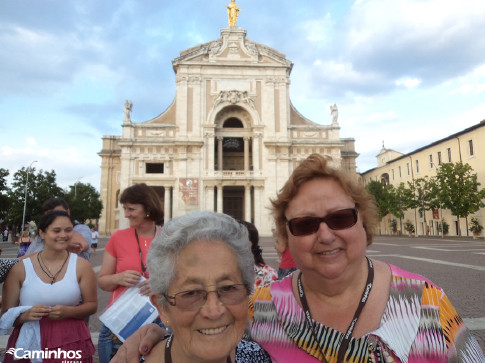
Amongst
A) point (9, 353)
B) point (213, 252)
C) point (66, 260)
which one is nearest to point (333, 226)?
point (213, 252)

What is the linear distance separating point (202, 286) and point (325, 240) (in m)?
0.62

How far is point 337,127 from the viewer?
3531cm

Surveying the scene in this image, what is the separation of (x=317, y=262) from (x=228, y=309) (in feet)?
1.64

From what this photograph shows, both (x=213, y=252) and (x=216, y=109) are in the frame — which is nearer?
(x=213, y=252)

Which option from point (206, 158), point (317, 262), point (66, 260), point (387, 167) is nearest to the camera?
point (317, 262)

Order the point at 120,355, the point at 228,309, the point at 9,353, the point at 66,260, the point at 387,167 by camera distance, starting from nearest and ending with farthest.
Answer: the point at 228,309, the point at 120,355, the point at 9,353, the point at 66,260, the point at 387,167

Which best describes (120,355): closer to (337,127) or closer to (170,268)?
(170,268)

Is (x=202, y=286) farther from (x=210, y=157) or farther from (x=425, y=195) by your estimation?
(x=425, y=195)

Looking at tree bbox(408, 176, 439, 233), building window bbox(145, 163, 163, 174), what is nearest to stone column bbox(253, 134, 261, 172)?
building window bbox(145, 163, 163, 174)

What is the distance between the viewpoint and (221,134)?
115ft

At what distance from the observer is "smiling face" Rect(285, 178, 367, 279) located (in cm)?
162

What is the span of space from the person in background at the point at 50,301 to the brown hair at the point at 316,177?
185 centimetres

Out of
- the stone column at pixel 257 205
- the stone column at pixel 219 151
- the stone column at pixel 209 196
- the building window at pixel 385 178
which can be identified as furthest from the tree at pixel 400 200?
the stone column at pixel 209 196

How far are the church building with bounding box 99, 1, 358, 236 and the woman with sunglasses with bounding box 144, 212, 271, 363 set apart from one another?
30.8 m
